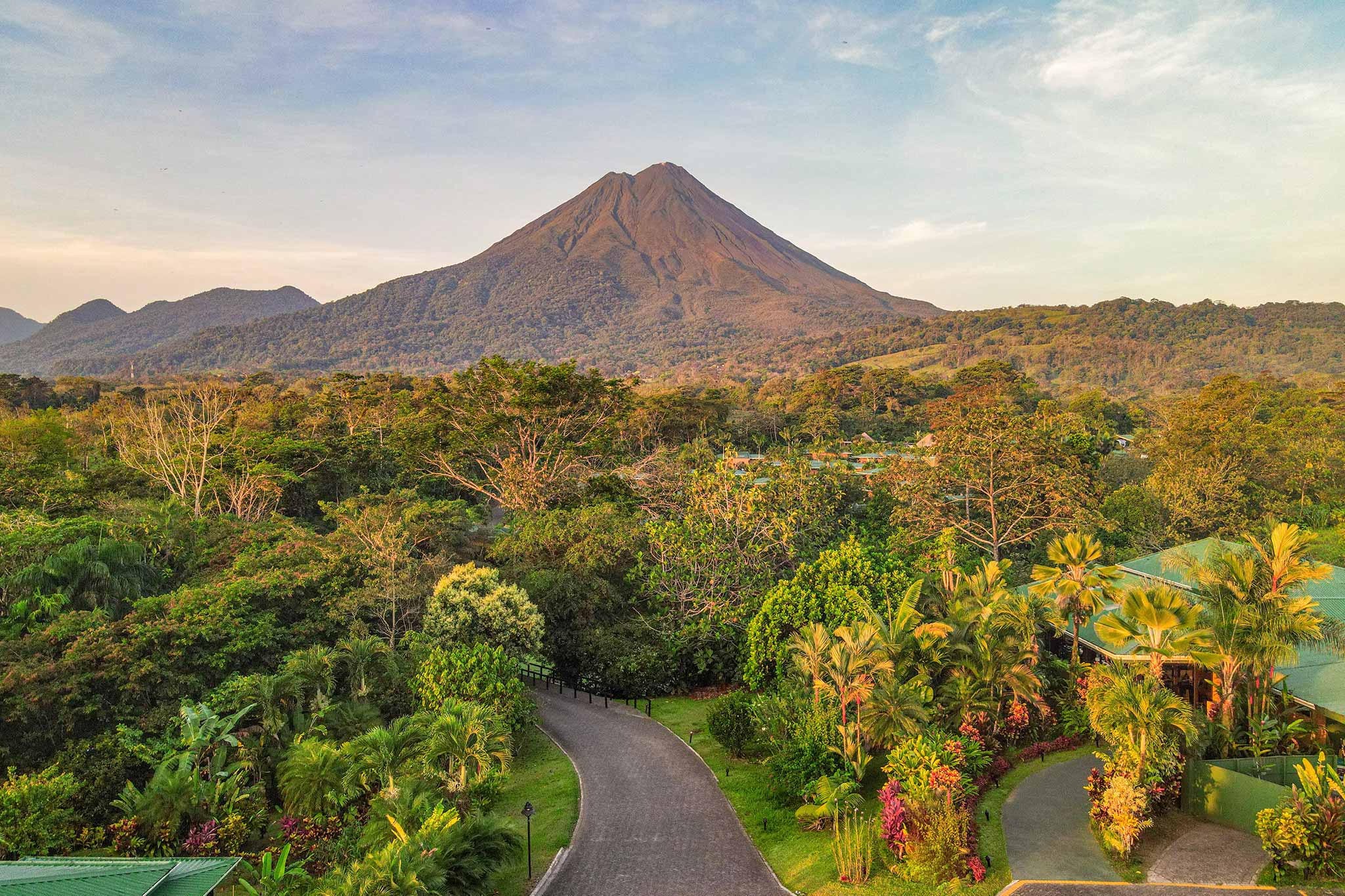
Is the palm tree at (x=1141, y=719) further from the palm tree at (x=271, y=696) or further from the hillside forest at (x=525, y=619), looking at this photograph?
the palm tree at (x=271, y=696)

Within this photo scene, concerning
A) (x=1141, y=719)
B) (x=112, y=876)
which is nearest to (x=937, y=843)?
(x=1141, y=719)

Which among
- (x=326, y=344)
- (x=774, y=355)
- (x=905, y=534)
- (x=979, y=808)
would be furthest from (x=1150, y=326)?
(x=326, y=344)

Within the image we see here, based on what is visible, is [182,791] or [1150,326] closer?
[182,791]

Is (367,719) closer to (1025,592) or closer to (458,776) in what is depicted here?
(458,776)

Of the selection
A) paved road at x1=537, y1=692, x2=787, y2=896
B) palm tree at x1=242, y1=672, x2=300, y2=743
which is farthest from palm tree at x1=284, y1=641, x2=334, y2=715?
paved road at x1=537, y1=692, x2=787, y2=896

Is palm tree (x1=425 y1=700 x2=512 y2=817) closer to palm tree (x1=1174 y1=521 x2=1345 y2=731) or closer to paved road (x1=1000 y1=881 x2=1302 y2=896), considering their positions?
paved road (x1=1000 y1=881 x2=1302 y2=896)

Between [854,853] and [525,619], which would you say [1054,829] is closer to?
[854,853]
